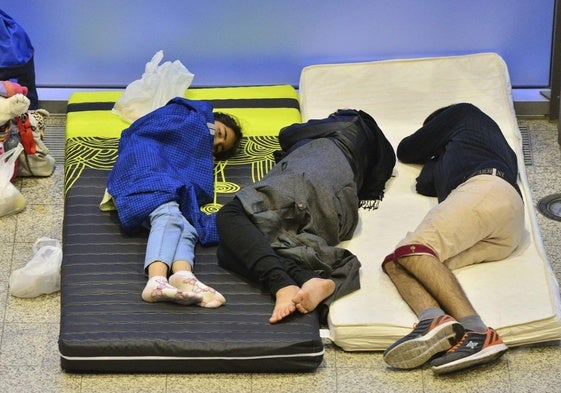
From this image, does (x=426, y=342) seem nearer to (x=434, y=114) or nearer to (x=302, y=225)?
(x=302, y=225)

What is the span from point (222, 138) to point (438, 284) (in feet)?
3.82

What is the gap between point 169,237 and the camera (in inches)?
149

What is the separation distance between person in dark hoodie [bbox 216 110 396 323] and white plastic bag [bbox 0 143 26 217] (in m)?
0.92

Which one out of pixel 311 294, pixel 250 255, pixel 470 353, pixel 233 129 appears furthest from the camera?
pixel 233 129

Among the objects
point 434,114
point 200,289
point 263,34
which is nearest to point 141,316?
point 200,289

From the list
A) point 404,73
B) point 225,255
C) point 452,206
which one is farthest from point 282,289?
point 404,73

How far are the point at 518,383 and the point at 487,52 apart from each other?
1.94 metres

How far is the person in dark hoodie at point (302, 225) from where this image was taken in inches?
143

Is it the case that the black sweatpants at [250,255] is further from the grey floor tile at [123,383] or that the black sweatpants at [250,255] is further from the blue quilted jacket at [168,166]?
the grey floor tile at [123,383]

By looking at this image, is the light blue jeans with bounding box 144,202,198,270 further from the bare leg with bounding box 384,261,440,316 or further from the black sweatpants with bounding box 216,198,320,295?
the bare leg with bounding box 384,261,440,316

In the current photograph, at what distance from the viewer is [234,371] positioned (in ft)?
11.5

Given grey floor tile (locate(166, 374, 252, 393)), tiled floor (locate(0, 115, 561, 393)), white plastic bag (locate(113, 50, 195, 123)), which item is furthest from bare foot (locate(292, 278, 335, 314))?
white plastic bag (locate(113, 50, 195, 123))

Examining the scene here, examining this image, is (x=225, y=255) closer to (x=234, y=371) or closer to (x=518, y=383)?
(x=234, y=371)

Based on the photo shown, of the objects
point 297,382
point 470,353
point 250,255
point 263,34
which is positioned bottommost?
point 297,382
